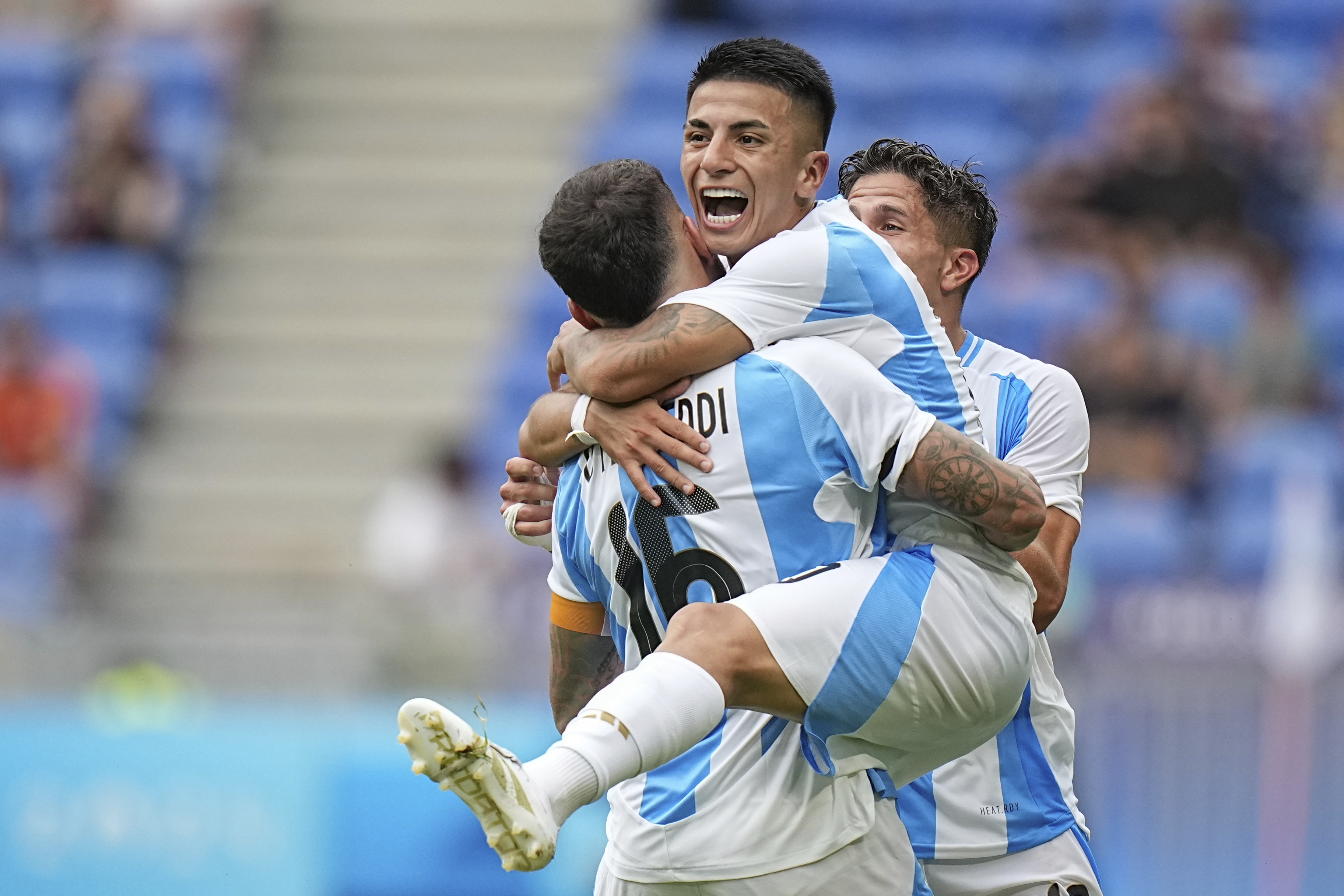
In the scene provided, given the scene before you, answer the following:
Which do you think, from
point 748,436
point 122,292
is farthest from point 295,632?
point 748,436

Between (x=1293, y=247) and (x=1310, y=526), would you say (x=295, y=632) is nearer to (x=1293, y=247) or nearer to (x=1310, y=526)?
(x=1310, y=526)

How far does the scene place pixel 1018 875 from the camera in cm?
414

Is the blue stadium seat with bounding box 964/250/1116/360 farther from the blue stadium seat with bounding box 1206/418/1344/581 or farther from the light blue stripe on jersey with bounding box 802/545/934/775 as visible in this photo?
the light blue stripe on jersey with bounding box 802/545/934/775

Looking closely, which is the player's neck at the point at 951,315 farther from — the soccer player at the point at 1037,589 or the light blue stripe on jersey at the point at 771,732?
the light blue stripe on jersey at the point at 771,732

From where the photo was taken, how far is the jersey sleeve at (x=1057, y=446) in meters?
4.17

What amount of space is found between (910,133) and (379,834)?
643 cm

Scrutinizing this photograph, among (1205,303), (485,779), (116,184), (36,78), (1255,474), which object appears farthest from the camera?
(36,78)

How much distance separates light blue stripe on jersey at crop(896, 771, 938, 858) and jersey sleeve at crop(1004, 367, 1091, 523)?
0.71m

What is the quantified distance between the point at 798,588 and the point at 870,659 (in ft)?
0.62

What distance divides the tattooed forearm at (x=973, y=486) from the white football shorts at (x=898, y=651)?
12 centimetres

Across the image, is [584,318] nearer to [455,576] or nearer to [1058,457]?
[1058,457]

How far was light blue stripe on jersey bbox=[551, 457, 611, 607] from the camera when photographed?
3691 mm

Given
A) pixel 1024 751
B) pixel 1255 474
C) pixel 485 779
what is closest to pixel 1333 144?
pixel 1255 474

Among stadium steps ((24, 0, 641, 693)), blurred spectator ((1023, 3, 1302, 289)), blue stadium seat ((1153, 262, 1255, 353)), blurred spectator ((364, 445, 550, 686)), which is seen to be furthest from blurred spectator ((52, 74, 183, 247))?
blue stadium seat ((1153, 262, 1255, 353))
